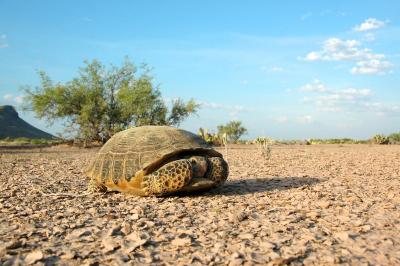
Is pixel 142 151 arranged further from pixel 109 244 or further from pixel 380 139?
pixel 380 139

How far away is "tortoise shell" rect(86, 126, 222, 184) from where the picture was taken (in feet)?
22.9

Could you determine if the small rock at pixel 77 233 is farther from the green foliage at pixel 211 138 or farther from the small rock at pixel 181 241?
the green foliage at pixel 211 138

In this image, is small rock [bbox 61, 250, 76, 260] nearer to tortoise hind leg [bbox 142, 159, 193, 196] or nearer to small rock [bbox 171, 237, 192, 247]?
small rock [bbox 171, 237, 192, 247]

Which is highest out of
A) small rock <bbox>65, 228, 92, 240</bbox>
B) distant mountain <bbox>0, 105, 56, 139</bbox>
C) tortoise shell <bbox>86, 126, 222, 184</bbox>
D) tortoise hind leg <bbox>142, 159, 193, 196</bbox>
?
distant mountain <bbox>0, 105, 56, 139</bbox>

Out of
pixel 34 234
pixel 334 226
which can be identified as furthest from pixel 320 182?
pixel 34 234

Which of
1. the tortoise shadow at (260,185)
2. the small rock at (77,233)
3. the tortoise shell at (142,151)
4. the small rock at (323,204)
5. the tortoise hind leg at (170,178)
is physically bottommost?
the small rock at (77,233)

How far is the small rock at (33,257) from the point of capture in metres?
3.86

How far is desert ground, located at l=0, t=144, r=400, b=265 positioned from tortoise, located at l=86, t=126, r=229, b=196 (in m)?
0.25

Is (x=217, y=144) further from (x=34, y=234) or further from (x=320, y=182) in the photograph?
(x=34, y=234)

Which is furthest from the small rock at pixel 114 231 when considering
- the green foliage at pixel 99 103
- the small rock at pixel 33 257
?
the green foliage at pixel 99 103

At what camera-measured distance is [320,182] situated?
904 centimetres

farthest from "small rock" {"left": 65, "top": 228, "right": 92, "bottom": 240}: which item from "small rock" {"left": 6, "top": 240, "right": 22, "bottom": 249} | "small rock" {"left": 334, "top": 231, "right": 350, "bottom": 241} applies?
"small rock" {"left": 334, "top": 231, "right": 350, "bottom": 241}

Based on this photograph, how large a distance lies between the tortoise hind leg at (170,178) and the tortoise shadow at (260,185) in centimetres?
88

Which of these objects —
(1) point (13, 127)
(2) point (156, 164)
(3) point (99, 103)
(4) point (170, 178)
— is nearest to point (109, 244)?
(4) point (170, 178)
